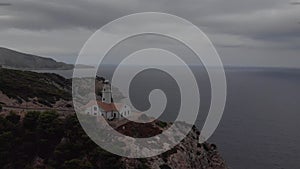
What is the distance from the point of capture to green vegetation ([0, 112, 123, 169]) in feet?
114

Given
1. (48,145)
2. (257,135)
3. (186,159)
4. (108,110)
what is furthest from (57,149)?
(257,135)

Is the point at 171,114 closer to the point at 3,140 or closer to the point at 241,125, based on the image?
the point at 241,125

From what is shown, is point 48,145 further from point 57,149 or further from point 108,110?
point 108,110

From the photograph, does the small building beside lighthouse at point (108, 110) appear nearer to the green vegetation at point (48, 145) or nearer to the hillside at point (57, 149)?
the hillside at point (57, 149)

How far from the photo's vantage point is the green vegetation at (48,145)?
1371 inches

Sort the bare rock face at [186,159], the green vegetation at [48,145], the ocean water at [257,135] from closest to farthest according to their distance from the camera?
the green vegetation at [48,145] < the bare rock face at [186,159] < the ocean water at [257,135]

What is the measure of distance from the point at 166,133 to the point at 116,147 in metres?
9.90

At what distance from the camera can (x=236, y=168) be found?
68.4m

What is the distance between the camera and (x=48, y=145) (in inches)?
1501

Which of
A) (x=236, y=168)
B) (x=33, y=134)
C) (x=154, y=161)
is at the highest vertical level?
(x=33, y=134)

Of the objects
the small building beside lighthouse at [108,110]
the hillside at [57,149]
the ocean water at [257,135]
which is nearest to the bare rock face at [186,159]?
the hillside at [57,149]

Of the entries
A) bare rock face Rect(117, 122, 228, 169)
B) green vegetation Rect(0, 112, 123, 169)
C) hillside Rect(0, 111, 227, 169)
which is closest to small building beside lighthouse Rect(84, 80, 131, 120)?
hillside Rect(0, 111, 227, 169)

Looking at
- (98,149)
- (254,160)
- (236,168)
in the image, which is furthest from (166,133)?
(254,160)

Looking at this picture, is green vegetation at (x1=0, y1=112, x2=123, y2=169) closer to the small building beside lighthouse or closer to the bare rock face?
the bare rock face
